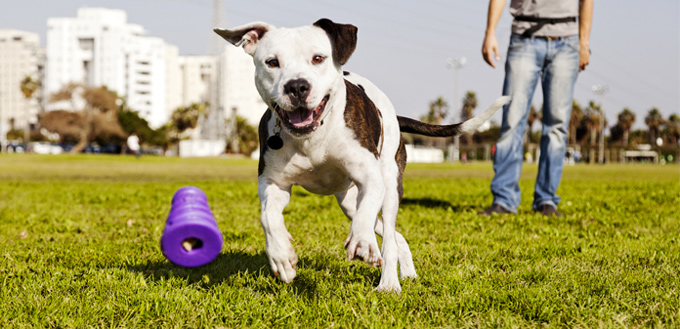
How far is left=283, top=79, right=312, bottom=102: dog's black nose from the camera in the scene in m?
3.32

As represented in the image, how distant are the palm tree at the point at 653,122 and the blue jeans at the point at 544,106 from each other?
133114mm

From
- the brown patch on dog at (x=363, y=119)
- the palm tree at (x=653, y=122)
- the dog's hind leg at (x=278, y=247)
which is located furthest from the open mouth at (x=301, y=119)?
the palm tree at (x=653, y=122)

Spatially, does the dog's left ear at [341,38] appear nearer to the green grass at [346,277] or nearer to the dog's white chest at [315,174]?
the dog's white chest at [315,174]

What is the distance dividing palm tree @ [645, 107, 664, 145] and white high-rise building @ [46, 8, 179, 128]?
114182 millimetres

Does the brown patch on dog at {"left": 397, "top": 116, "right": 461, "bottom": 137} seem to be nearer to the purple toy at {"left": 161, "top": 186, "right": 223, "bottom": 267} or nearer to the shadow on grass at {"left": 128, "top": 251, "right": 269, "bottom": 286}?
the shadow on grass at {"left": 128, "top": 251, "right": 269, "bottom": 286}

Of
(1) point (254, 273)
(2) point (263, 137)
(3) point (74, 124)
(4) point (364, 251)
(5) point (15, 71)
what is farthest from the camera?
(5) point (15, 71)

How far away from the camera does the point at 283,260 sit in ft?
11.3

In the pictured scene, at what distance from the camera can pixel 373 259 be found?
10.6 ft

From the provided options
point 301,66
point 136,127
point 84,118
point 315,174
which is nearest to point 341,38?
point 301,66

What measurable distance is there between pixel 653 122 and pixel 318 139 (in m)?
139

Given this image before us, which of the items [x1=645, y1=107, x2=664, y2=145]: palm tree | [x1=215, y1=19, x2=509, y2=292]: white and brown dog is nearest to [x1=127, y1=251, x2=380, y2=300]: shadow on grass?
[x1=215, y1=19, x2=509, y2=292]: white and brown dog

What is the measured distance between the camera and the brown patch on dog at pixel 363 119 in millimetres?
3715

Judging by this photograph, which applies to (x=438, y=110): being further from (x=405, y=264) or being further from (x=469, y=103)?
(x=405, y=264)

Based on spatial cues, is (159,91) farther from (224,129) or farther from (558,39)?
(558,39)
